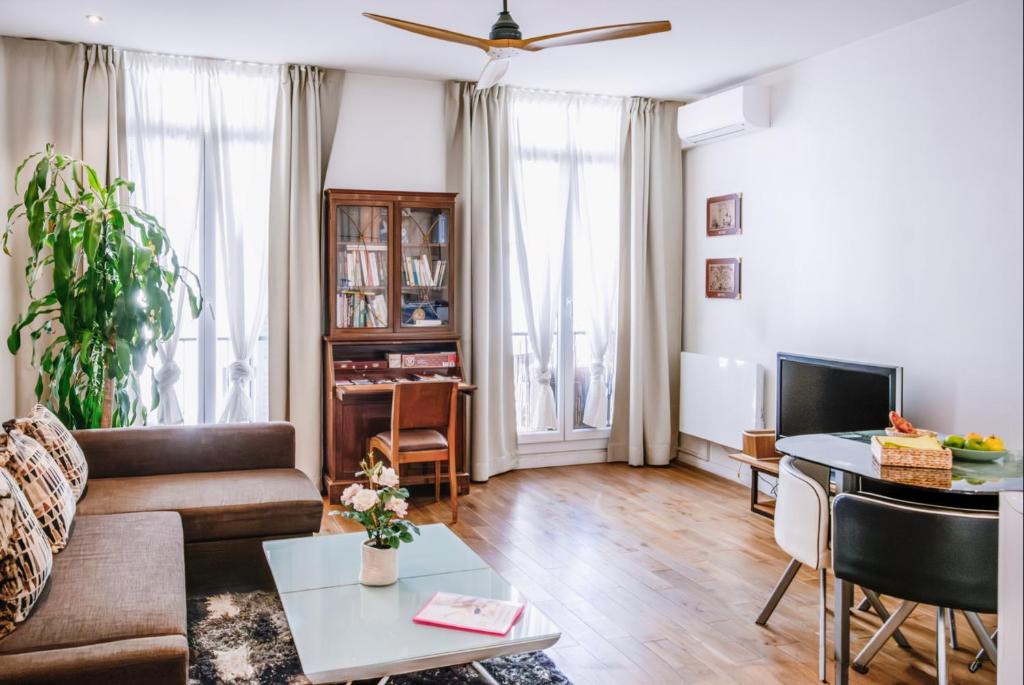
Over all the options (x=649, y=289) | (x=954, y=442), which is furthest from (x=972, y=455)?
(x=649, y=289)

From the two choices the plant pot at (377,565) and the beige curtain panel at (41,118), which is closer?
the plant pot at (377,565)

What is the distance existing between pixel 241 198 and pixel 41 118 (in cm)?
112

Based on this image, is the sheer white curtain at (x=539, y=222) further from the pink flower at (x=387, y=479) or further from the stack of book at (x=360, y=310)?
the pink flower at (x=387, y=479)

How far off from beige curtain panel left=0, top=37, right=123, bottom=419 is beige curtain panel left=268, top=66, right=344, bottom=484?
3.05 ft

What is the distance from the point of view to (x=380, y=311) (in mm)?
5219

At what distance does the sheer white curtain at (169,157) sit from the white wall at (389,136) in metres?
0.84

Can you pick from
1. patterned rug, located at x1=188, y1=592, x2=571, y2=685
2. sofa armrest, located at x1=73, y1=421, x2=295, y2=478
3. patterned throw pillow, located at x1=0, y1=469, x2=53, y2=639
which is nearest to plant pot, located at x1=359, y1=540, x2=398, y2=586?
patterned rug, located at x1=188, y1=592, x2=571, y2=685

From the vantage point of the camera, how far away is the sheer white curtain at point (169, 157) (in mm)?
4891

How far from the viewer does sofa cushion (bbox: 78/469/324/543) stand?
3338 mm

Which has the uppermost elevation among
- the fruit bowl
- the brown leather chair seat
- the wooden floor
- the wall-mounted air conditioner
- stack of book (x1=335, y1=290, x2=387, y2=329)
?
the wall-mounted air conditioner

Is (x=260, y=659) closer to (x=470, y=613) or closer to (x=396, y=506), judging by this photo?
(x=396, y=506)

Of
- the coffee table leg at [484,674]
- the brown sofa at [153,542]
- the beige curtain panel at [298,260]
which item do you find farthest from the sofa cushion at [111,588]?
the beige curtain panel at [298,260]

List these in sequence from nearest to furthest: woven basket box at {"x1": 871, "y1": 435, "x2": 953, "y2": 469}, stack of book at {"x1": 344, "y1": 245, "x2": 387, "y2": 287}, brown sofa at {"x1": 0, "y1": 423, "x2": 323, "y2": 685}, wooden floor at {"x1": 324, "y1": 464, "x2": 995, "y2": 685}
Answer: brown sofa at {"x1": 0, "y1": 423, "x2": 323, "y2": 685} < woven basket box at {"x1": 871, "y1": 435, "x2": 953, "y2": 469} < wooden floor at {"x1": 324, "y1": 464, "x2": 995, "y2": 685} < stack of book at {"x1": 344, "y1": 245, "x2": 387, "y2": 287}

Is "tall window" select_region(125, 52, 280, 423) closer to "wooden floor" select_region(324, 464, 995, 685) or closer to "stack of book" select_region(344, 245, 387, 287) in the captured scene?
"stack of book" select_region(344, 245, 387, 287)
